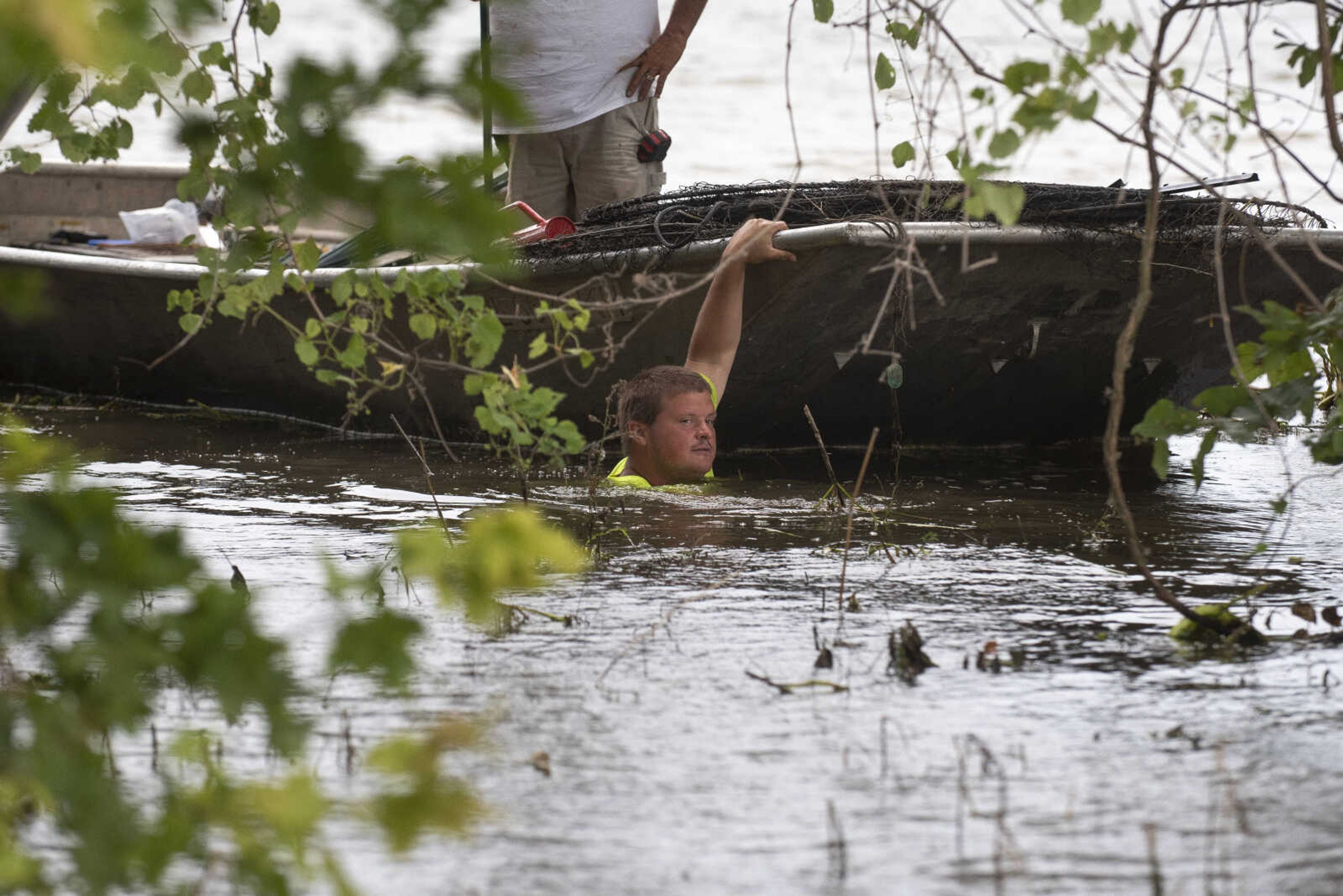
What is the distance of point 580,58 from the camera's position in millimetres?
7066

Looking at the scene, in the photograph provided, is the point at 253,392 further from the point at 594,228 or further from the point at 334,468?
the point at 594,228

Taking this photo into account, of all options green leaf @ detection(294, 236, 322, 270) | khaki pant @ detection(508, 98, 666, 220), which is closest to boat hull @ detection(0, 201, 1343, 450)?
khaki pant @ detection(508, 98, 666, 220)

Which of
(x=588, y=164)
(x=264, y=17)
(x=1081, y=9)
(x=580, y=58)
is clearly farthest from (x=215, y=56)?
(x=588, y=164)

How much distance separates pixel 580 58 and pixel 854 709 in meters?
4.72

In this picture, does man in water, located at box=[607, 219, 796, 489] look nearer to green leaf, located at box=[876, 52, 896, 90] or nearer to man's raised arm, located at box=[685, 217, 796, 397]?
man's raised arm, located at box=[685, 217, 796, 397]

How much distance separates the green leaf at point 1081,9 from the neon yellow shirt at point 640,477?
9.76 ft

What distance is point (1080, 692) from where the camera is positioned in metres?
3.08

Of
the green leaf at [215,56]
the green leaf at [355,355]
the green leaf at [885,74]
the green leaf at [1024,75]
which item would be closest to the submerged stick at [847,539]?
the green leaf at [885,74]

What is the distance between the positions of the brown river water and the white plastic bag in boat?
6.26 m

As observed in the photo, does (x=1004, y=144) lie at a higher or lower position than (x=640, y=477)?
higher

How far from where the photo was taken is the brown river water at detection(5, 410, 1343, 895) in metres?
2.31

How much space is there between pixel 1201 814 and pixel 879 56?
6.79 feet

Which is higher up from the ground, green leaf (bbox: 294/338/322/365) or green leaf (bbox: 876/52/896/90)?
green leaf (bbox: 876/52/896/90)

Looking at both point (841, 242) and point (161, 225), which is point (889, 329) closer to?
point (841, 242)
